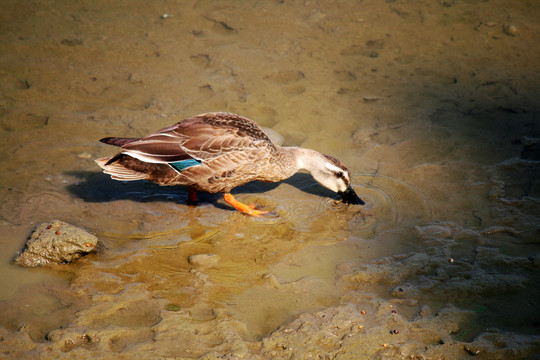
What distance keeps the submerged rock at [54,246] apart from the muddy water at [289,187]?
0.35 ft

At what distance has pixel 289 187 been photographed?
5797mm

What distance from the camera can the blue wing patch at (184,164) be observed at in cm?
495

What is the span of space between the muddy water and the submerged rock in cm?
11

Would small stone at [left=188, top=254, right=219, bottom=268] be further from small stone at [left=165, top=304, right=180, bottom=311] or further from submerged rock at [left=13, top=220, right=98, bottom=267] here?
submerged rock at [left=13, top=220, right=98, bottom=267]

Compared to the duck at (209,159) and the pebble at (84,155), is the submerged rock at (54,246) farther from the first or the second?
the pebble at (84,155)

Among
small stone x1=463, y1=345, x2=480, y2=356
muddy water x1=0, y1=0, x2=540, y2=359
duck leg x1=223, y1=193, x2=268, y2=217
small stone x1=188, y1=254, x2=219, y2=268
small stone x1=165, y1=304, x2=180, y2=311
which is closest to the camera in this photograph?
small stone x1=463, y1=345, x2=480, y2=356

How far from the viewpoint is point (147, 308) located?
150 inches

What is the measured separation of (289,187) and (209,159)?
1214 mm

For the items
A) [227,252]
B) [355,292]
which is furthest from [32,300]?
[355,292]

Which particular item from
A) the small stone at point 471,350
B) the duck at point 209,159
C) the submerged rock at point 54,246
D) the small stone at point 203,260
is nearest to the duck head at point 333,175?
the duck at point 209,159

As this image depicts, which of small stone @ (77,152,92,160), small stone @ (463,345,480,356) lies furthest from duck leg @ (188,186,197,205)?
small stone @ (463,345,480,356)

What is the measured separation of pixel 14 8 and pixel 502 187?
8.29 m

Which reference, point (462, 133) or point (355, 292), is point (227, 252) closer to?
point (355, 292)

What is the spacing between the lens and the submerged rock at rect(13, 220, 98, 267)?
13.5 ft
